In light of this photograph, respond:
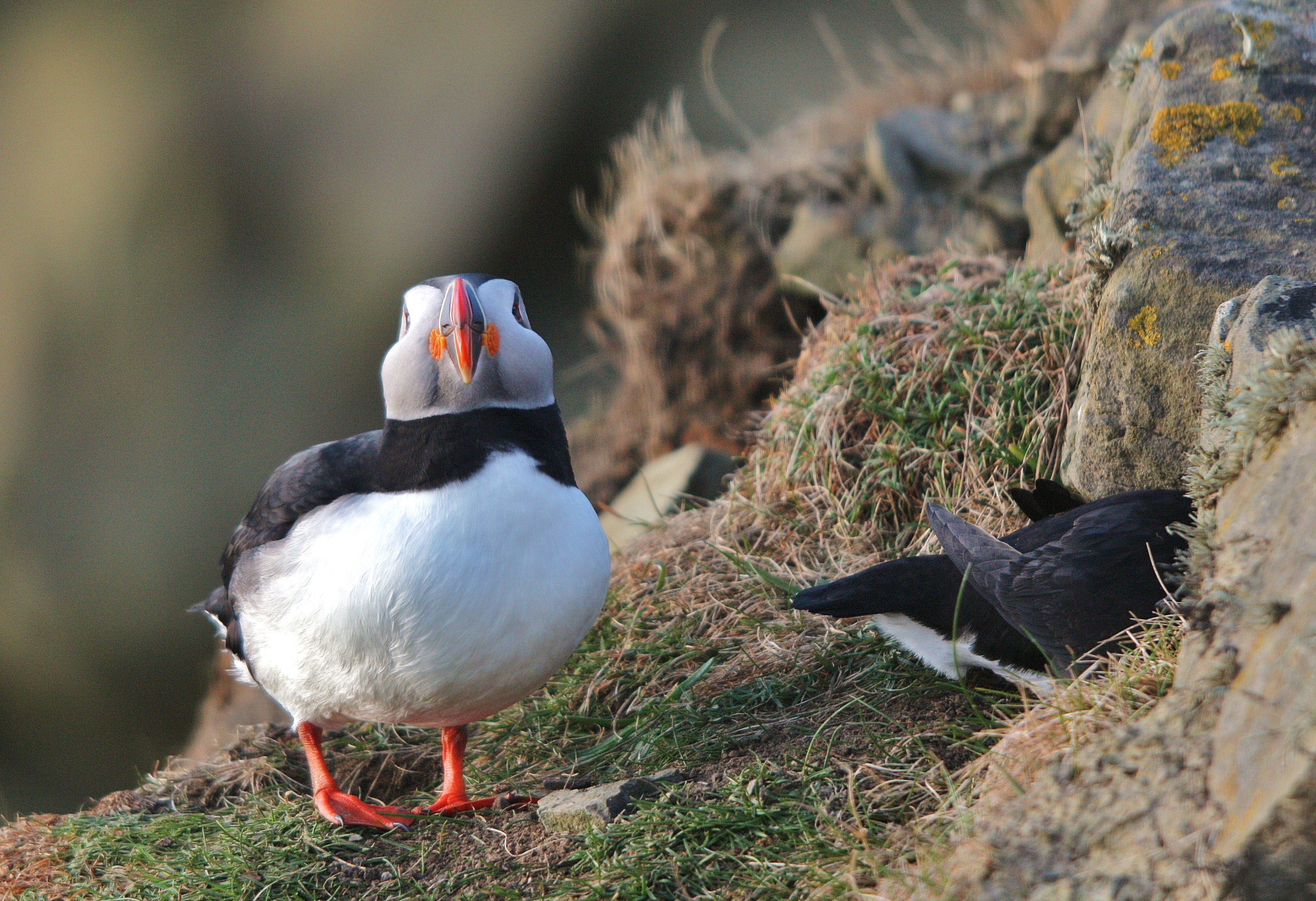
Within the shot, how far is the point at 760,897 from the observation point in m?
2.14

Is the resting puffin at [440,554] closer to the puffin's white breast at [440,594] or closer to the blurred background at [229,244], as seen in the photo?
the puffin's white breast at [440,594]

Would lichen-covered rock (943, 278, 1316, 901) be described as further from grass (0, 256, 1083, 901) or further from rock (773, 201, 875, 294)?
rock (773, 201, 875, 294)

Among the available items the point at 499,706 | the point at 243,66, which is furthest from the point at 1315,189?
the point at 243,66

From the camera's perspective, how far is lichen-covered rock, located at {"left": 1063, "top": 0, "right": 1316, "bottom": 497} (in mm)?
2920

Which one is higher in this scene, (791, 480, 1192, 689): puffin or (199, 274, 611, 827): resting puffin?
(199, 274, 611, 827): resting puffin

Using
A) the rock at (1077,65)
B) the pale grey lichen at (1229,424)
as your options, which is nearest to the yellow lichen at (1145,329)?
the pale grey lichen at (1229,424)

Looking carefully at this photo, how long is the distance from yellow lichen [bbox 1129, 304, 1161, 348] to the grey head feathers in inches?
68.3

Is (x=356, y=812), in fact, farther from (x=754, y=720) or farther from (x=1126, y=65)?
(x=1126, y=65)

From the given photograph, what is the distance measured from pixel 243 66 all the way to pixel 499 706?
9194 millimetres

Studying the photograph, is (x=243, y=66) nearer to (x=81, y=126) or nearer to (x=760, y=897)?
(x=81, y=126)

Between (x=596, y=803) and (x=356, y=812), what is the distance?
2.62 feet

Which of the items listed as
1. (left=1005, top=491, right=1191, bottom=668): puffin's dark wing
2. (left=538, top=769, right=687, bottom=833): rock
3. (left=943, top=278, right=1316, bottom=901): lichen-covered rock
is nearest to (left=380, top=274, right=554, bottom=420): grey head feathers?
(left=538, top=769, right=687, bottom=833): rock

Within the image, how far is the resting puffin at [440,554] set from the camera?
2.62 metres

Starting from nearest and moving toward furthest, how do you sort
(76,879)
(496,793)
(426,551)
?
(426,551) → (76,879) → (496,793)
